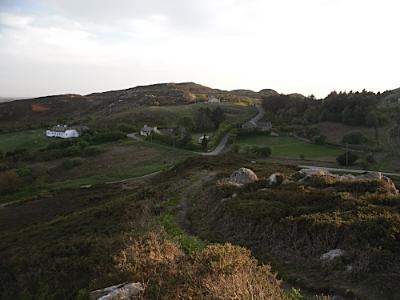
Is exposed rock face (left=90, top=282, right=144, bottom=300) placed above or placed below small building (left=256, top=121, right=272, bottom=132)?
above

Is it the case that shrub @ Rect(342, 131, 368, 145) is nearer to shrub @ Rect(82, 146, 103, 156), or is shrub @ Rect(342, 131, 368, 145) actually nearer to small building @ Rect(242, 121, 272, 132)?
small building @ Rect(242, 121, 272, 132)

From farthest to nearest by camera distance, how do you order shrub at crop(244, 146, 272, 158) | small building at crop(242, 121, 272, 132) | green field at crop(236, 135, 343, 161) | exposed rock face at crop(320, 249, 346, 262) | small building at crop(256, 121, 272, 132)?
1. small building at crop(242, 121, 272, 132)
2. small building at crop(256, 121, 272, 132)
3. shrub at crop(244, 146, 272, 158)
4. green field at crop(236, 135, 343, 161)
5. exposed rock face at crop(320, 249, 346, 262)

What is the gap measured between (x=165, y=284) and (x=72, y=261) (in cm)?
645

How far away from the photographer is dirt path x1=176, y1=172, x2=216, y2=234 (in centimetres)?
2001

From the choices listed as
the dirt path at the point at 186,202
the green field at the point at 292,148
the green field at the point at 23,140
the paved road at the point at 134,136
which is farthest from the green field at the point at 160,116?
the dirt path at the point at 186,202

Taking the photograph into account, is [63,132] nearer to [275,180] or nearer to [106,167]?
[106,167]

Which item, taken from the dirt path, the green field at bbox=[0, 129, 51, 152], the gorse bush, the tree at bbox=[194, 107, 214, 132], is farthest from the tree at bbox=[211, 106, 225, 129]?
the gorse bush

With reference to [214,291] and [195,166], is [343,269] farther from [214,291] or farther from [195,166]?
[195,166]

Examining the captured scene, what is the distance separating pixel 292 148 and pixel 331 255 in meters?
58.8

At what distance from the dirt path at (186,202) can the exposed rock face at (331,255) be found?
7.34m

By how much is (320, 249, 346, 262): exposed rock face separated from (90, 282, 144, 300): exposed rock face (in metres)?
6.25

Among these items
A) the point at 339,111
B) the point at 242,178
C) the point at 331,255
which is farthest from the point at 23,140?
the point at 331,255

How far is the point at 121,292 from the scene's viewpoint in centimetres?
829

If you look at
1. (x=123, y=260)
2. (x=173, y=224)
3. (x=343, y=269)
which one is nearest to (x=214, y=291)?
(x=123, y=260)
